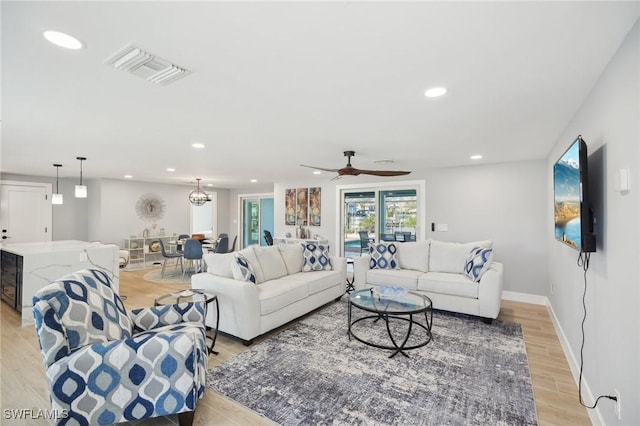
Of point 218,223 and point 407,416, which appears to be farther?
point 218,223

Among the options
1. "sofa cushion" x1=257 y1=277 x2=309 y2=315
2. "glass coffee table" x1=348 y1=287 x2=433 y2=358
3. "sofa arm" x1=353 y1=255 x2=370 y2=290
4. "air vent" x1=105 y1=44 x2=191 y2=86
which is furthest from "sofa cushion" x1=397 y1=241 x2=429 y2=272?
"air vent" x1=105 y1=44 x2=191 y2=86

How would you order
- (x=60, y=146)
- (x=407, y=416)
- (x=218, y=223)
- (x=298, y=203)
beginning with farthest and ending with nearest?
(x=218, y=223) → (x=298, y=203) → (x=60, y=146) → (x=407, y=416)

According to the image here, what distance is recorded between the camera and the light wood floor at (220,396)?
6.96ft

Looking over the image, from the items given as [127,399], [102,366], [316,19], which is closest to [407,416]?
[127,399]

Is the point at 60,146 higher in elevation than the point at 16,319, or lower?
higher

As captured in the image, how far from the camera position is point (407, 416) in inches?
83.2

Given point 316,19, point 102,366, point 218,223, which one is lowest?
point 102,366

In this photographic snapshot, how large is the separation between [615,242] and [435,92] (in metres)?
1.43

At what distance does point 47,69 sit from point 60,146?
271 centimetres

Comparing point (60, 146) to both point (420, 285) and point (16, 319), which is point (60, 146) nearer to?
point (16, 319)

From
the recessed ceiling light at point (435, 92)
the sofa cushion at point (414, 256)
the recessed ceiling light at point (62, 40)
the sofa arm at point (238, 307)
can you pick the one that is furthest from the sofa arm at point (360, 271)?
the recessed ceiling light at point (62, 40)

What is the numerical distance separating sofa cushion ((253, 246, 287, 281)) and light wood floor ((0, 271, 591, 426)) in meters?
1.02

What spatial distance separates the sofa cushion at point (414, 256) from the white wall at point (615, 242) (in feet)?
8.12

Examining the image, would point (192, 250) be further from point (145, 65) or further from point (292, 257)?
point (145, 65)
